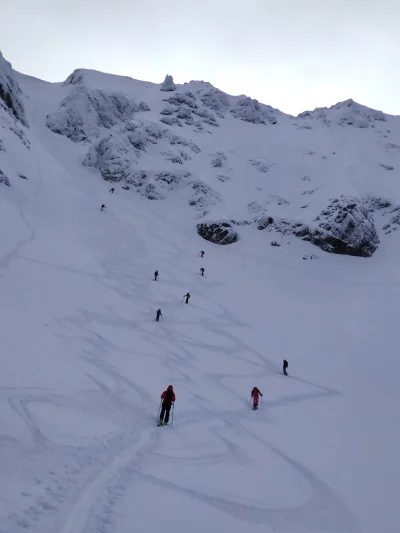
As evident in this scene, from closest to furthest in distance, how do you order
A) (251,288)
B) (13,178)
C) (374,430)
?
Result: (374,430) < (251,288) < (13,178)

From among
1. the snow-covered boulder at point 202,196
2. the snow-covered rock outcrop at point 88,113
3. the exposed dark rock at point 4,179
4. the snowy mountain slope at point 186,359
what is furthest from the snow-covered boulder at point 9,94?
the snow-covered boulder at point 202,196

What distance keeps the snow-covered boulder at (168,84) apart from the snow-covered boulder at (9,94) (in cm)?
4186

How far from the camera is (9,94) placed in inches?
1961

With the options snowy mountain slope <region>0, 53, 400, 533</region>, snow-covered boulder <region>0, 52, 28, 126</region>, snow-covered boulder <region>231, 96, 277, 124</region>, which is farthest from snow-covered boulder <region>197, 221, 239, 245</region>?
snow-covered boulder <region>231, 96, 277, 124</region>

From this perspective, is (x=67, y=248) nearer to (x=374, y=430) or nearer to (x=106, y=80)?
(x=374, y=430)

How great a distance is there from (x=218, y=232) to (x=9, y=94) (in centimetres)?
3315

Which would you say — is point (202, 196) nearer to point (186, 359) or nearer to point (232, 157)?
point (232, 157)

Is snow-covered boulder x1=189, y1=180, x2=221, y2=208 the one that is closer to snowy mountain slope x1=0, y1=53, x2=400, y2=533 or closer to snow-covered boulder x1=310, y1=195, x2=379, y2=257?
snowy mountain slope x1=0, y1=53, x2=400, y2=533

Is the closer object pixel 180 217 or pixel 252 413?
pixel 252 413

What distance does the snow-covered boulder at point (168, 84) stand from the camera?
8819cm

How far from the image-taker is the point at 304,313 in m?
29.8

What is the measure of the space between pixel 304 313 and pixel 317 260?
457 inches

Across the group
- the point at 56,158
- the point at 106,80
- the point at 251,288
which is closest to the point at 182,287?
the point at 251,288

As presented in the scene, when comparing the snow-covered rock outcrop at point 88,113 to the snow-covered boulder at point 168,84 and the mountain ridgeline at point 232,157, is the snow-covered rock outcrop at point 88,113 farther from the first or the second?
the snow-covered boulder at point 168,84
